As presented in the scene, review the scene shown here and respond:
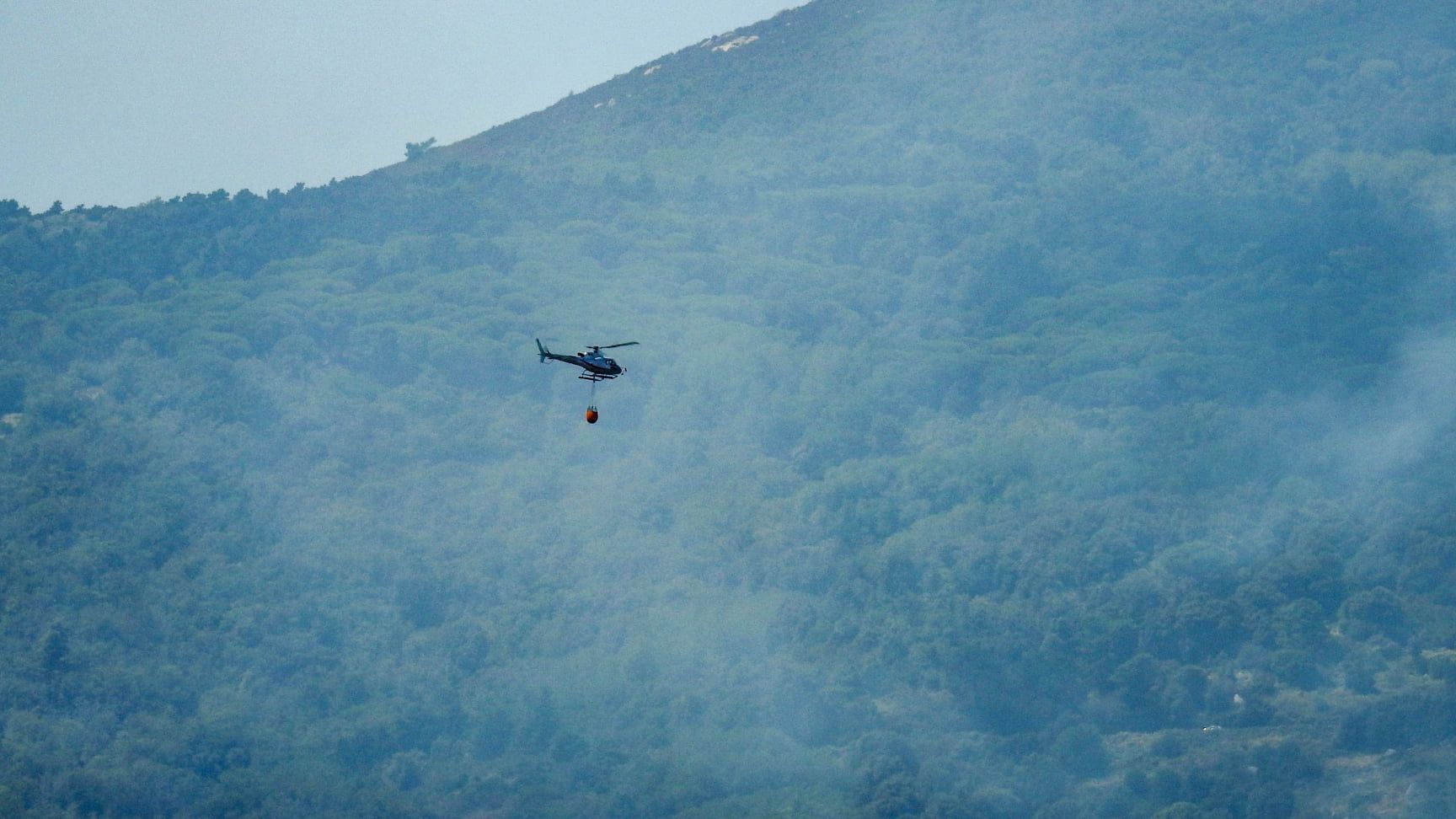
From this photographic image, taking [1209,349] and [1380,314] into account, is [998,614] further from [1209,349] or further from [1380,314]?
[1380,314]

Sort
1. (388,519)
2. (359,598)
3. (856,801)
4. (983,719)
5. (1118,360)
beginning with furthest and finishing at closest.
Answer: (1118,360), (388,519), (359,598), (983,719), (856,801)

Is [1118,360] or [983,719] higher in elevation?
[1118,360]

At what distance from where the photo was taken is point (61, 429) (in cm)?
18550

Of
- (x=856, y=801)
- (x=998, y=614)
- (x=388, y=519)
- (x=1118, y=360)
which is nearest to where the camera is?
(x=856, y=801)

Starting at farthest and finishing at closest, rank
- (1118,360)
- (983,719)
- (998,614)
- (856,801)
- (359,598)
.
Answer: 1. (1118,360)
2. (359,598)
3. (998,614)
4. (983,719)
5. (856,801)

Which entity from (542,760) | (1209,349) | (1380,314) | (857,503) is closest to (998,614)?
(857,503)

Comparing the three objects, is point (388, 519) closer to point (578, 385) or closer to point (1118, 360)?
point (578, 385)

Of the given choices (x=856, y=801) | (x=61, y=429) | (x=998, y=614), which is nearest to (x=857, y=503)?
(x=998, y=614)

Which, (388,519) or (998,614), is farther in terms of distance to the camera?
(388,519)

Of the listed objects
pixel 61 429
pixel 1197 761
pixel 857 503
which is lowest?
pixel 1197 761

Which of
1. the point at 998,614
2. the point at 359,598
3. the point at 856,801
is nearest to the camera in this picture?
the point at 856,801

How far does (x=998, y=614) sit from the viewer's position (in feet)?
504

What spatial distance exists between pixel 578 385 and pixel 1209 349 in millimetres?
61511

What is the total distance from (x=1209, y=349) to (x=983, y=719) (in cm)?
6301
